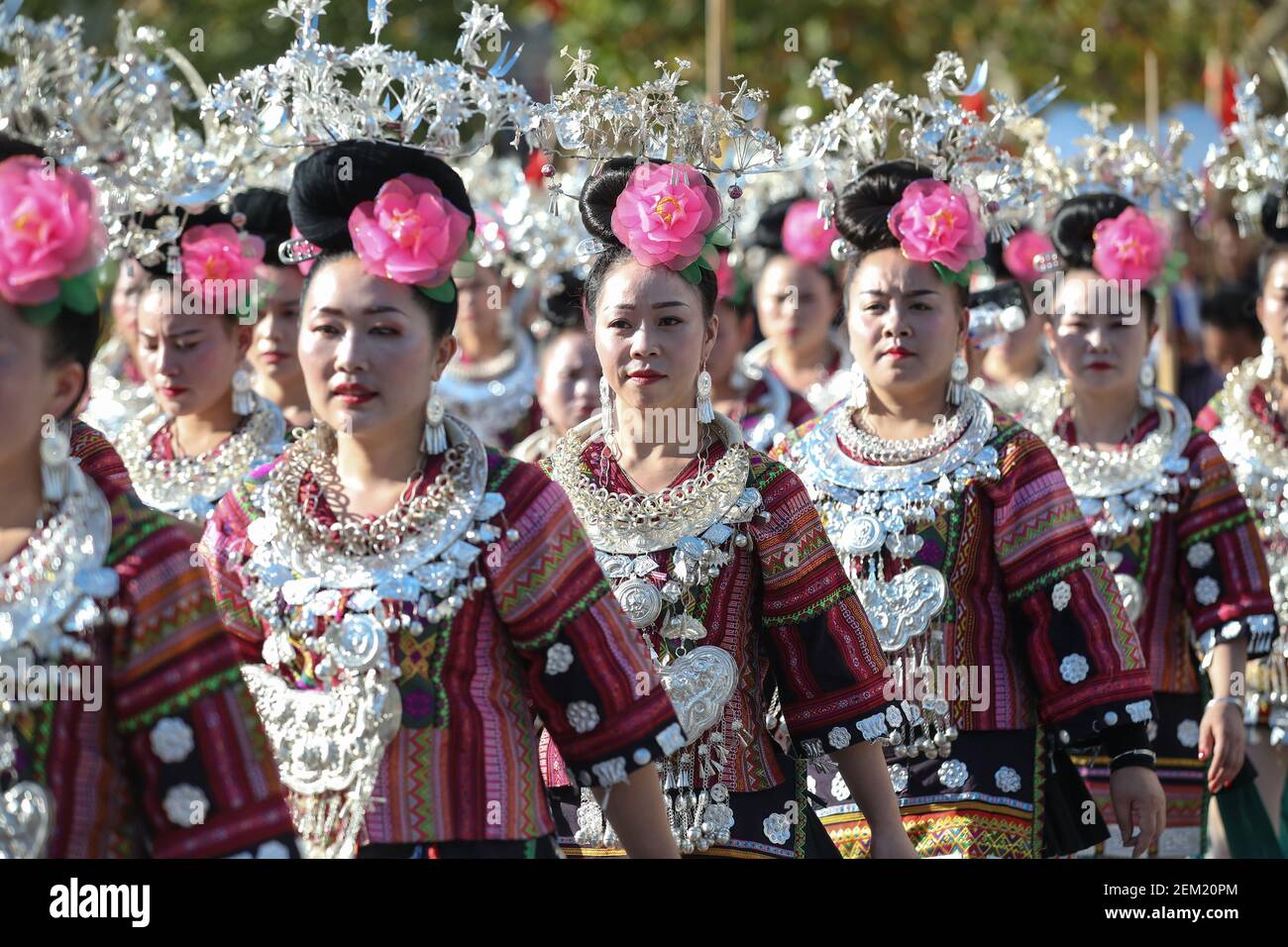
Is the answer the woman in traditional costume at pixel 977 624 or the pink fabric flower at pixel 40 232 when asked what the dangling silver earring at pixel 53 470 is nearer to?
the pink fabric flower at pixel 40 232

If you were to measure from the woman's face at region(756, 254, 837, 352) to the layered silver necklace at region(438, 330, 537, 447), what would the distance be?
1040 millimetres

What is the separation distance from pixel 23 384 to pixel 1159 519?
3446 mm

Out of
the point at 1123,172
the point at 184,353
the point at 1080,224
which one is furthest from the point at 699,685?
the point at 1123,172

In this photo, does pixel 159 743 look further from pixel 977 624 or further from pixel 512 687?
pixel 977 624

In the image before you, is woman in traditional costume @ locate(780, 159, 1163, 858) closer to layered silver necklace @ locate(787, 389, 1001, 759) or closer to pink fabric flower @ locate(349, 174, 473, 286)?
layered silver necklace @ locate(787, 389, 1001, 759)

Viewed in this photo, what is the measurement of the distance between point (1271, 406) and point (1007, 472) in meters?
1.91

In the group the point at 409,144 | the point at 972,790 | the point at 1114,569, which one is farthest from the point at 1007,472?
the point at 409,144

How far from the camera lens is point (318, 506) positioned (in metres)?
3.37

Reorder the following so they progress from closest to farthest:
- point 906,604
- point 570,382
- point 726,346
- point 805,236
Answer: point 906,604 → point 570,382 → point 726,346 → point 805,236

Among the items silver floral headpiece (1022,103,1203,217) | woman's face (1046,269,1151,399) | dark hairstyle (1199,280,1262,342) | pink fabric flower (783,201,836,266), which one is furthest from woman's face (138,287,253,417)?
dark hairstyle (1199,280,1262,342)

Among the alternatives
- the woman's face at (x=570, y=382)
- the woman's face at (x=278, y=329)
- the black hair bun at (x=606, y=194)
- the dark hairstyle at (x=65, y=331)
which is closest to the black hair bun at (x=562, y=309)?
the woman's face at (x=570, y=382)

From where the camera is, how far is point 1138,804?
168 inches

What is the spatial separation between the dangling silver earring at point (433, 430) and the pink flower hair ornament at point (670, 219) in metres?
0.76

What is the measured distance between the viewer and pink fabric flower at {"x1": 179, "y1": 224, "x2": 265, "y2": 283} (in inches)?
203
